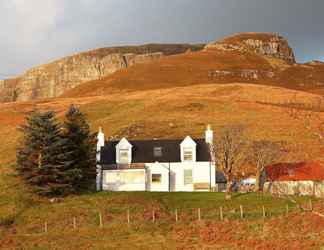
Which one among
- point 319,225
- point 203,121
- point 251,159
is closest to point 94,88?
point 203,121

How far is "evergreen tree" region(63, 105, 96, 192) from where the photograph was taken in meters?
49.6

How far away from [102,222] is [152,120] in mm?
62495

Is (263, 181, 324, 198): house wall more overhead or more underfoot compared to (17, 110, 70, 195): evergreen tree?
more underfoot

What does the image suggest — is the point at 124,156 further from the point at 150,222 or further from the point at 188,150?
the point at 150,222

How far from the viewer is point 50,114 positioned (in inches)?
2045

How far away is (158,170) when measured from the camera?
173 feet

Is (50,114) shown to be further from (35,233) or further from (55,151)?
(35,233)

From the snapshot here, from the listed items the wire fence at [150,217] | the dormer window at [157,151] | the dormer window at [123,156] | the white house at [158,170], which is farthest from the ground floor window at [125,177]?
the wire fence at [150,217]

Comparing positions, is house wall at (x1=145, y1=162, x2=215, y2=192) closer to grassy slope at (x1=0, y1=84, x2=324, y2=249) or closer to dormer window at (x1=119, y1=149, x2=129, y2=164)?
dormer window at (x1=119, y1=149, x2=129, y2=164)

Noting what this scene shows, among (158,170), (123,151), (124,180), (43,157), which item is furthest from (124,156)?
(43,157)

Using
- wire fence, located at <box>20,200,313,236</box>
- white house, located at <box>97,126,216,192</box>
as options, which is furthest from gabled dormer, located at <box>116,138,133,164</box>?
wire fence, located at <box>20,200,313,236</box>

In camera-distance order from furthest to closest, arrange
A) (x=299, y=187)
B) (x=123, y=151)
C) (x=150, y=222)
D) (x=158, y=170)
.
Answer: (x=123, y=151), (x=158, y=170), (x=299, y=187), (x=150, y=222)

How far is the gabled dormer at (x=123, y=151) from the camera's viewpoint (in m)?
54.5

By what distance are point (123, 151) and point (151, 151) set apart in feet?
10.2
